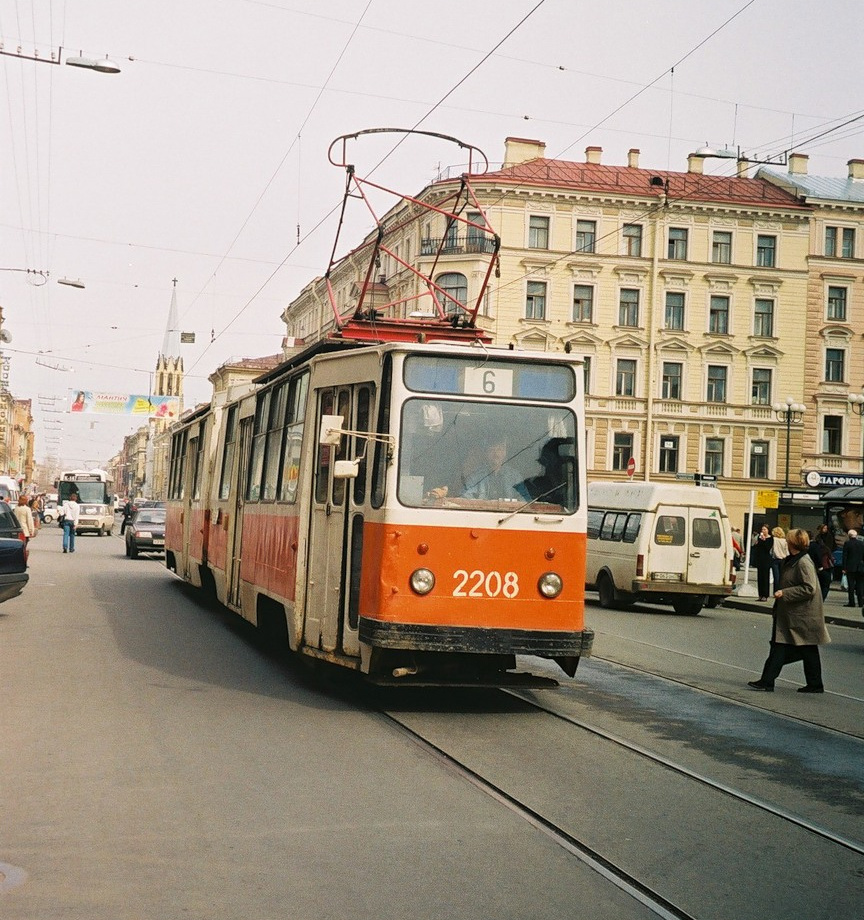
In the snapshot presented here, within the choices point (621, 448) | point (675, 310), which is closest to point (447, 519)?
point (621, 448)

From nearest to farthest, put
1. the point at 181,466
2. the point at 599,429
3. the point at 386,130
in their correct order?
the point at 386,130, the point at 181,466, the point at 599,429

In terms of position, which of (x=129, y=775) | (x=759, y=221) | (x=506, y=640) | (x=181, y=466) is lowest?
(x=129, y=775)

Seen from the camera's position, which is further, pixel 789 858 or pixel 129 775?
pixel 129 775

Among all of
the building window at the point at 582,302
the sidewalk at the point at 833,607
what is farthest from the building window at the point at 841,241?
the sidewalk at the point at 833,607

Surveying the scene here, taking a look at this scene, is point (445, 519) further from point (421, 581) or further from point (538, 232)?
point (538, 232)

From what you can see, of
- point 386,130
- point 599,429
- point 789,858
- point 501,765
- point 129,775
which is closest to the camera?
point 789,858

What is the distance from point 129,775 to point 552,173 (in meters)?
52.2

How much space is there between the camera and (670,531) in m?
24.2

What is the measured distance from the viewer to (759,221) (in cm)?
5844

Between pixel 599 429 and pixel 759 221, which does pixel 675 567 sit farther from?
pixel 759 221

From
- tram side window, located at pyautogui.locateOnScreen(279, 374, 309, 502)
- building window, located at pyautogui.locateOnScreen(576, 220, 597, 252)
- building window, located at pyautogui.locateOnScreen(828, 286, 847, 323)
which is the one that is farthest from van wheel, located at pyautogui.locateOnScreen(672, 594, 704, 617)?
building window, located at pyautogui.locateOnScreen(828, 286, 847, 323)

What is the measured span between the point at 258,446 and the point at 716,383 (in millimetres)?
46852

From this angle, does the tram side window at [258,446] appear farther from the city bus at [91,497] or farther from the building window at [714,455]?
the city bus at [91,497]

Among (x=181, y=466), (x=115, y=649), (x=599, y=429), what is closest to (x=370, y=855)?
(x=115, y=649)
